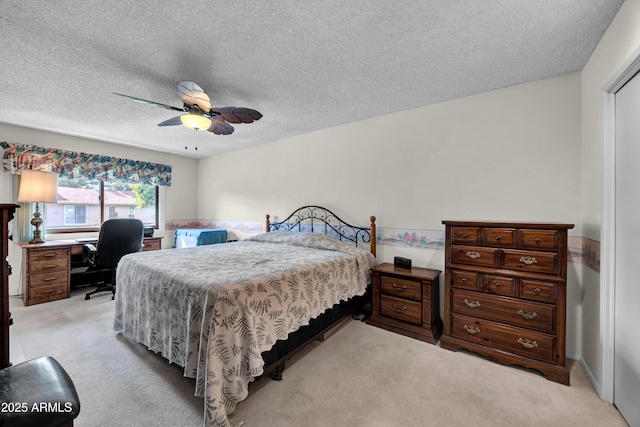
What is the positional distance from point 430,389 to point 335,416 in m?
0.72

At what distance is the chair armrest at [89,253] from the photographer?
11.5 feet

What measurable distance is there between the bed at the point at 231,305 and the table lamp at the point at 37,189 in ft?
6.81

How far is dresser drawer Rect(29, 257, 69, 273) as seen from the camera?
3.24 m

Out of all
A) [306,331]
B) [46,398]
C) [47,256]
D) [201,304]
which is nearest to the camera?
[46,398]

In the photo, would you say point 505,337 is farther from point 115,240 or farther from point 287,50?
point 115,240

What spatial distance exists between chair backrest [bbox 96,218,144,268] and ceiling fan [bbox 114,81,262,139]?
195 centimetres

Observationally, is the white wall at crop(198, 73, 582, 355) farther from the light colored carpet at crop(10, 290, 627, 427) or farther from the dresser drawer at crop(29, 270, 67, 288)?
the dresser drawer at crop(29, 270, 67, 288)

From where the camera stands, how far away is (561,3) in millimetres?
1439

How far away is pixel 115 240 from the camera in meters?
3.44

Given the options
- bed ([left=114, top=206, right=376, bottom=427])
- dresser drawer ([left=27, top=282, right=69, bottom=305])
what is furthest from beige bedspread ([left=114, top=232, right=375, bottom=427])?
dresser drawer ([left=27, top=282, right=69, bottom=305])

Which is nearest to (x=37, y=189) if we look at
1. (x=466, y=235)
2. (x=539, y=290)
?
(x=466, y=235)

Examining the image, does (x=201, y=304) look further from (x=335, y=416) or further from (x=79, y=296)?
(x=79, y=296)

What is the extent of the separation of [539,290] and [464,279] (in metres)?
0.49

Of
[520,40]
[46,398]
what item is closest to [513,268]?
[520,40]
